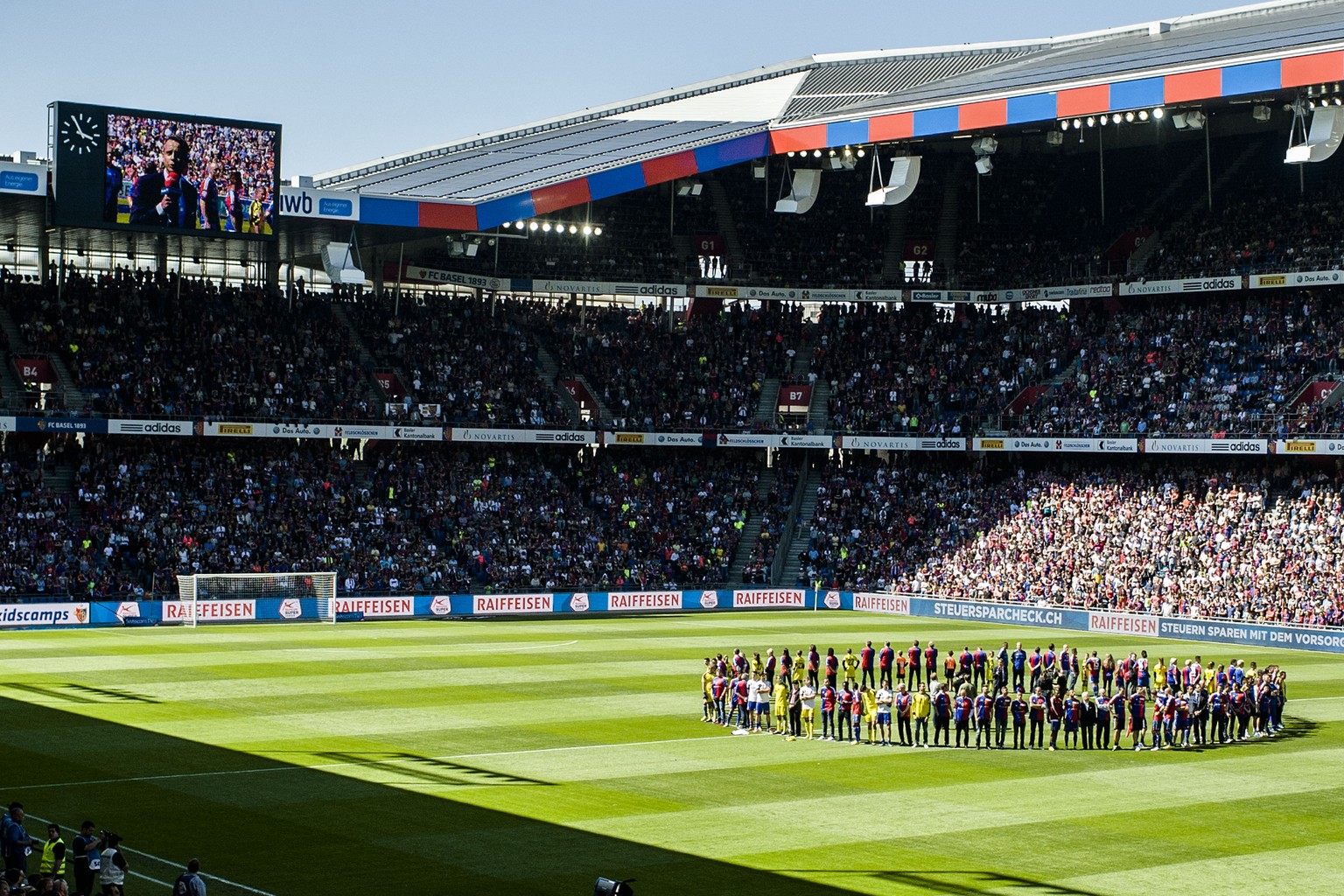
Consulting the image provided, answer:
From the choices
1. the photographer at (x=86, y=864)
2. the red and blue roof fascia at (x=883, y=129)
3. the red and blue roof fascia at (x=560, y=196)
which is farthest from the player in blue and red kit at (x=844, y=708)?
the red and blue roof fascia at (x=883, y=129)

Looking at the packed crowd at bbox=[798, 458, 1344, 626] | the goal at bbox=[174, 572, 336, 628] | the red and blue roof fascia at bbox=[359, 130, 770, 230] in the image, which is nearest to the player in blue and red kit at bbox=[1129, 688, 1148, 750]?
the packed crowd at bbox=[798, 458, 1344, 626]

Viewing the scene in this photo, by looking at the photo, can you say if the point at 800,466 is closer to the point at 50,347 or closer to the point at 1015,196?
the point at 1015,196

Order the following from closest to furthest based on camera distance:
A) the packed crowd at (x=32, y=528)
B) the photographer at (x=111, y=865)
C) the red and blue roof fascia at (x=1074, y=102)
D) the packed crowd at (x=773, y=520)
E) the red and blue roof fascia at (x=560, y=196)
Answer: the photographer at (x=111, y=865) → the packed crowd at (x=32, y=528) → the red and blue roof fascia at (x=1074, y=102) → the red and blue roof fascia at (x=560, y=196) → the packed crowd at (x=773, y=520)

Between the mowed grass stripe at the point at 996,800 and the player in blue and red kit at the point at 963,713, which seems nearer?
the mowed grass stripe at the point at 996,800

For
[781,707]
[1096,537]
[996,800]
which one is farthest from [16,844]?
[1096,537]

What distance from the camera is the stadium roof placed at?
5338 centimetres

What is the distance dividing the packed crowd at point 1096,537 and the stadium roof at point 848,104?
13.2 meters

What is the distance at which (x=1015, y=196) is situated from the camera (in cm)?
7038

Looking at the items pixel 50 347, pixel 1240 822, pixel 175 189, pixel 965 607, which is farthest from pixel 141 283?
pixel 1240 822

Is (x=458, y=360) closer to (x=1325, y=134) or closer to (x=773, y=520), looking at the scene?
(x=773, y=520)

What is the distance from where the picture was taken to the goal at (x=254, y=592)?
48938 millimetres

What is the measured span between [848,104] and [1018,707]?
37710 mm

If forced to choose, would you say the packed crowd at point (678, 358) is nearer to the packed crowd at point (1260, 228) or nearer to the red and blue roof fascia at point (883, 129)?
the red and blue roof fascia at point (883, 129)

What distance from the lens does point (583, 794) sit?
24.3m
